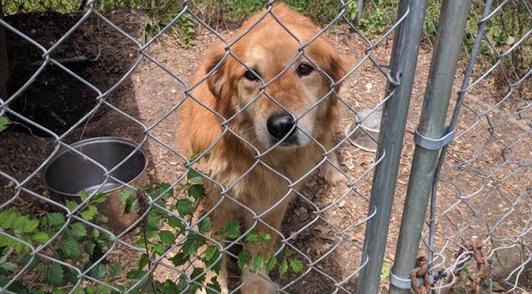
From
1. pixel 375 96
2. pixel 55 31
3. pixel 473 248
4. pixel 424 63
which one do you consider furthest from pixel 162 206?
pixel 424 63

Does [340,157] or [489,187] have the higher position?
[489,187]

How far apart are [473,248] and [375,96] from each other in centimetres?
244

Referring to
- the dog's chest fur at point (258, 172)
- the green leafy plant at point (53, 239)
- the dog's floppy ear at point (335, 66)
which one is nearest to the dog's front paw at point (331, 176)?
the dog's chest fur at point (258, 172)

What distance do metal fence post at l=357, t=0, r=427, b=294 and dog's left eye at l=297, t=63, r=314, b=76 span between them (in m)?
0.72

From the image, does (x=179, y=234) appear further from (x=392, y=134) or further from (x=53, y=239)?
(x=392, y=134)

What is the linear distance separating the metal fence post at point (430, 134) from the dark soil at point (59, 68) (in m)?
2.64

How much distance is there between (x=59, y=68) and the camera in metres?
3.84

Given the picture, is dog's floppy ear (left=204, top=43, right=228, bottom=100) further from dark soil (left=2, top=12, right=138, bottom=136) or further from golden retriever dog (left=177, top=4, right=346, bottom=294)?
dark soil (left=2, top=12, right=138, bottom=136)

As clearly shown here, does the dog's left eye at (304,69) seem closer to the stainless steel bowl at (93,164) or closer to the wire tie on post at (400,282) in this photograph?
the wire tie on post at (400,282)

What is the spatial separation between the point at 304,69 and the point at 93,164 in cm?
153

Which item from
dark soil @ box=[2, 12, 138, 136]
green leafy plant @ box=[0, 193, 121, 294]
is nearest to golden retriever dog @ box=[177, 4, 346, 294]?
green leafy plant @ box=[0, 193, 121, 294]

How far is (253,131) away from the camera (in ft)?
7.41

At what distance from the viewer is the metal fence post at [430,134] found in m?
1.28

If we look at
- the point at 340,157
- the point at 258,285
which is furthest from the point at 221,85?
the point at 340,157
